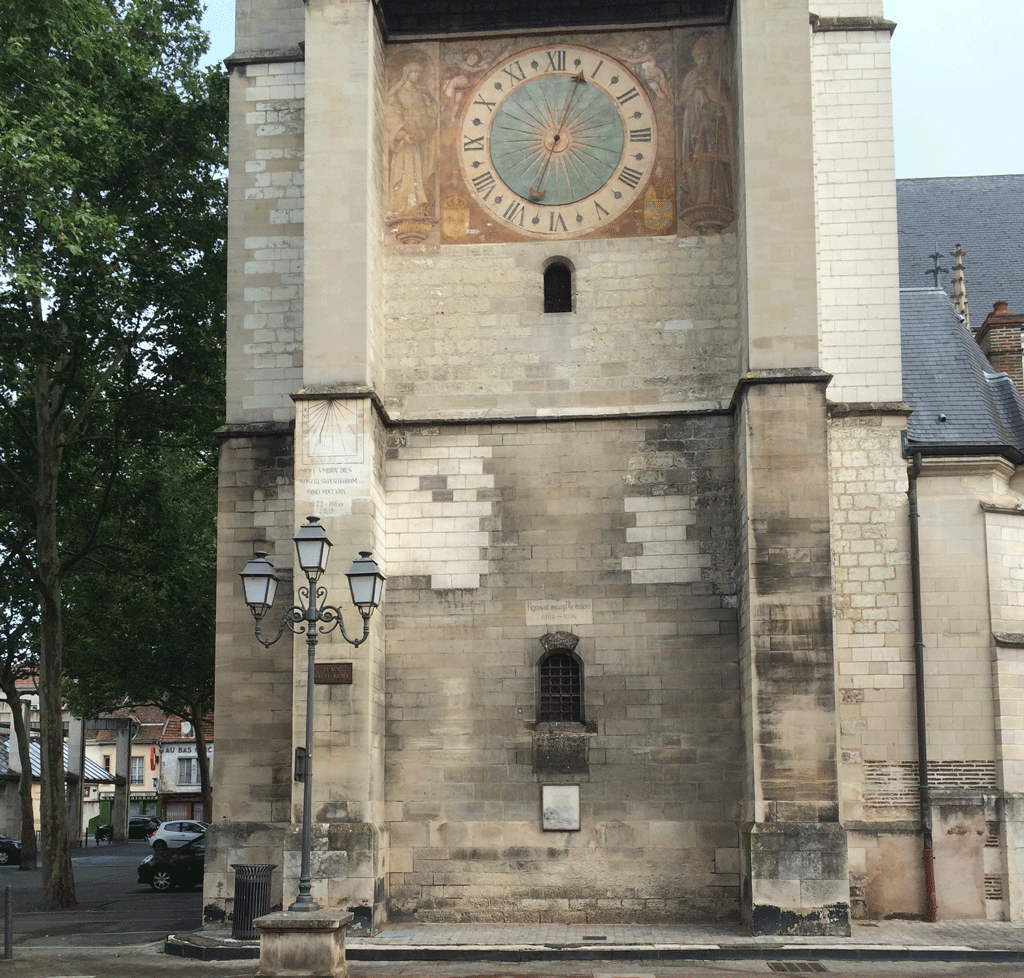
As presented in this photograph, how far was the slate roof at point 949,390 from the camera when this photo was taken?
1770 centimetres

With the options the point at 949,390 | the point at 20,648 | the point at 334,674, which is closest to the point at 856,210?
the point at 949,390

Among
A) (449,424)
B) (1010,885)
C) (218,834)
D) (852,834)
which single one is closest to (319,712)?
(218,834)

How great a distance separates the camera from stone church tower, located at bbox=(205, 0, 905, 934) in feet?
52.5

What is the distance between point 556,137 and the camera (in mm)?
18438

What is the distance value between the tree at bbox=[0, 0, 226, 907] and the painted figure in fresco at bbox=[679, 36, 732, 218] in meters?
8.24

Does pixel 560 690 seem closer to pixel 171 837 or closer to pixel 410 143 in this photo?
pixel 410 143

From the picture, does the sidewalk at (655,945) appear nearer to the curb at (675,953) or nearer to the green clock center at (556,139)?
the curb at (675,953)

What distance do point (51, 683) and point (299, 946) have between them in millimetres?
12669

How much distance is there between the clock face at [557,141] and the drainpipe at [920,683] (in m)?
5.45

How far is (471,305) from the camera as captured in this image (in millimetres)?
18062

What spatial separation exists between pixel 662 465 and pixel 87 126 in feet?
30.9

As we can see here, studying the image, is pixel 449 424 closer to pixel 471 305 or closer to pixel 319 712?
pixel 471 305

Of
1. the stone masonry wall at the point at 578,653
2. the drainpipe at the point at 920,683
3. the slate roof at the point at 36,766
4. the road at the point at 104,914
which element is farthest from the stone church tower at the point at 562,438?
the slate roof at the point at 36,766

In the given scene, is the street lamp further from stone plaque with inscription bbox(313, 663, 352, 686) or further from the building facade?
the building facade
